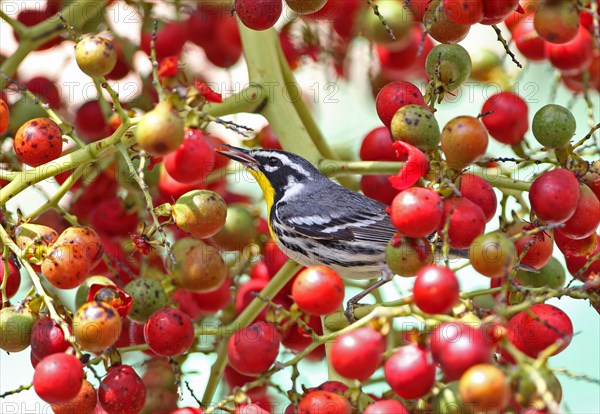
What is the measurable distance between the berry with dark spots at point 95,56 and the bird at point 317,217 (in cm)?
90

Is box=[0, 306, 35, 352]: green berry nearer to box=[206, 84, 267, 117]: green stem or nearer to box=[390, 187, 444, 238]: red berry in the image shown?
box=[206, 84, 267, 117]: green stem

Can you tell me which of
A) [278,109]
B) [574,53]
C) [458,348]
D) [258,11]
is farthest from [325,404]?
[574,53]

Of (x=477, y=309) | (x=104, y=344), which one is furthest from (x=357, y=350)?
(x=104, y=344)

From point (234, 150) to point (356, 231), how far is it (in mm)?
683

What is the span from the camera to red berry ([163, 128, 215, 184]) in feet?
7.70

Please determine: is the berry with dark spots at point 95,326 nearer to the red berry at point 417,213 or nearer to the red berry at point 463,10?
the red berry at point 417,213

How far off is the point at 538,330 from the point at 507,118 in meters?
0.86

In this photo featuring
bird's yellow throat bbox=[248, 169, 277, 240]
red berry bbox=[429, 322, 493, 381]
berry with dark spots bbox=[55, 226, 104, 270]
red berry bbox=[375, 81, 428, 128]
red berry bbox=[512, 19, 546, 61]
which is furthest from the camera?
bird's yellow throat bbox=[248, 169, 277, 240]

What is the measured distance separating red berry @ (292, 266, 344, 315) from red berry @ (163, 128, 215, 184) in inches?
19.2

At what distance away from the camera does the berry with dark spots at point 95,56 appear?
2.24 meters

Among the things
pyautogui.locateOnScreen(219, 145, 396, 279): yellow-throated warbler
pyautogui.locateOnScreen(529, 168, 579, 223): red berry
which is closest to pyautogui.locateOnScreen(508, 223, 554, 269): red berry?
pyautogui.locateOnScreen(529, 168, 579, 223): red berry

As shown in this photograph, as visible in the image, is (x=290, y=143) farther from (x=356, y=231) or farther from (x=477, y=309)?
(x=477, y=309)

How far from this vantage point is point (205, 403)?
2.54m

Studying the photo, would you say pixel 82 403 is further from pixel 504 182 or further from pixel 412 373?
pixel 504 182
